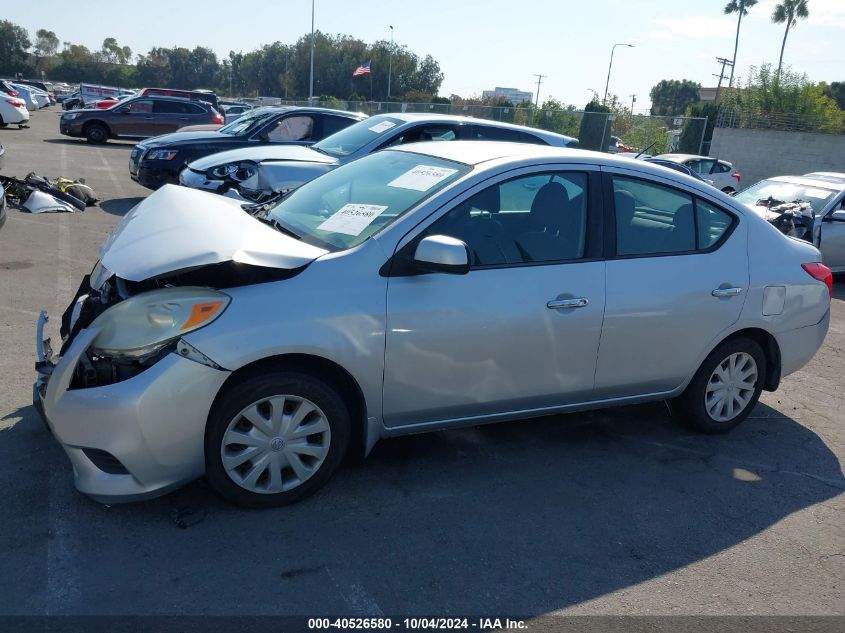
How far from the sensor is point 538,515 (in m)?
3.79

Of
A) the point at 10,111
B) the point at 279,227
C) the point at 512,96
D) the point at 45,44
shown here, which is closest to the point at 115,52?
the point at 45,44

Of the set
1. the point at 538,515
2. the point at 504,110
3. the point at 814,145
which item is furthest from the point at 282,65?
the point at 538,515

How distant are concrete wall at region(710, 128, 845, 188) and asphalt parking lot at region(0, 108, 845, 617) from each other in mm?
22773

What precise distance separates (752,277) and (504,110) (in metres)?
24.9

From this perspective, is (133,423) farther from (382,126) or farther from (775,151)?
(775,151)

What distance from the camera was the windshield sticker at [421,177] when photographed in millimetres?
4105

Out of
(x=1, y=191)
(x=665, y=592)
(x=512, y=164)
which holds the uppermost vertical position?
(x=512, y=164)

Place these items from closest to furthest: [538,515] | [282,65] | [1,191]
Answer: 1. [538,515]
2. [1,191]
3. [282,65]

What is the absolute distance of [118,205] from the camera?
12305mm

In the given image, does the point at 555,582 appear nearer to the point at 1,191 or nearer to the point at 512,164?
the point at 512,164

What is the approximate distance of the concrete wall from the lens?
24.4m

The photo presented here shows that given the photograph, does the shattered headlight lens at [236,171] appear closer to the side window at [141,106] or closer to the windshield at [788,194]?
the windshield at [788,194]

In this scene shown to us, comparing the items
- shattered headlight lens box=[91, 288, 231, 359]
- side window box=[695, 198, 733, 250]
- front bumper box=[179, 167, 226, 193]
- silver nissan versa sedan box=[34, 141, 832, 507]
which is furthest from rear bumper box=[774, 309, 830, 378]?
front bumper box=[179, 167, 226, 193]

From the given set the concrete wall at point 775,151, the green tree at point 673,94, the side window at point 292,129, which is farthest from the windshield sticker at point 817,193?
the green tree at point 673,94
